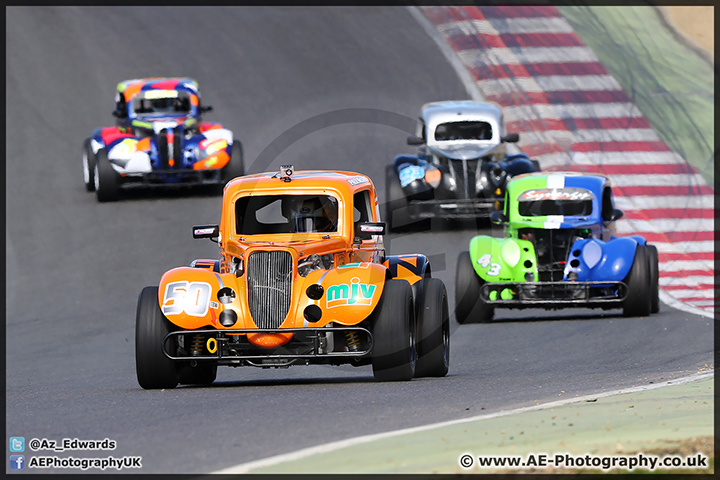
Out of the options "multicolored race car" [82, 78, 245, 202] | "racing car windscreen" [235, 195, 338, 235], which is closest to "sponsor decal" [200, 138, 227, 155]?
"multicolored race car" [82, 78, 245, 202]

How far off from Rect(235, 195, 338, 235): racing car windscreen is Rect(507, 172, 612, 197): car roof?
6110 mm

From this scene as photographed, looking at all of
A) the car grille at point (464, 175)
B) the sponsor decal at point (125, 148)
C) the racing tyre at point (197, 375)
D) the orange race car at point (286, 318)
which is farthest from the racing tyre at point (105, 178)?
the orange race car at point (286, 318)

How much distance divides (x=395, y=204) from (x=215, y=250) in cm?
316

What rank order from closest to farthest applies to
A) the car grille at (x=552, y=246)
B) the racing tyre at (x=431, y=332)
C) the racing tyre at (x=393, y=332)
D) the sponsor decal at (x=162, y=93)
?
1. the racing tyre at (x=393, y=332)
2. the racing tyre at (x=431, y=332)
3. the car grille at (x=552, y=246)
4. the sponsor decal at (x=162, y=93)

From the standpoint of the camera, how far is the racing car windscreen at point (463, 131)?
22.9 metres

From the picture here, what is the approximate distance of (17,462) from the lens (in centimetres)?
762

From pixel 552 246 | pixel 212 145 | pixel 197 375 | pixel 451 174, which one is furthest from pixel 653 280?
pixel 212 145

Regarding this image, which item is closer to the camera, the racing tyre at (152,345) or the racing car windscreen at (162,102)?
the racing tyre at (152,345)

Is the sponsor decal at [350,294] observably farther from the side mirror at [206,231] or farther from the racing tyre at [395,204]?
the racing tyre at [395,204]

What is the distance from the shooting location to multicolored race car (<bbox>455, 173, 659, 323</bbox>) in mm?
15984

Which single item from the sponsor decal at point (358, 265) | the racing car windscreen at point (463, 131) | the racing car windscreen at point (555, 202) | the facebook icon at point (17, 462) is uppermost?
the racing car windscreen at point (463, 131)

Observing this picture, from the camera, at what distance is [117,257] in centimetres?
2080

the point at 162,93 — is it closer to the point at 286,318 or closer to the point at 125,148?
the point at 125,148

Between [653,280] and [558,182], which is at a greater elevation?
[558,182]
